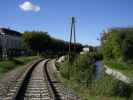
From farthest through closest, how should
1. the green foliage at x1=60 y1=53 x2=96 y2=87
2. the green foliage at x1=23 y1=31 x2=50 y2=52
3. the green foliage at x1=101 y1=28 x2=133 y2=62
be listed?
the green foliage at x1=23 y1=31 x2=50 y2=52
the green foliage at x1=101 y1=28 x2=133 y2=62
the green foliage at x1=60 y1=53 x2=96 y2=87

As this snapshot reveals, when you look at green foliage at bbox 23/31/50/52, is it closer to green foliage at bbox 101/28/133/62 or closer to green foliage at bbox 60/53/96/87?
green foliage at bbox 101/28/133/62

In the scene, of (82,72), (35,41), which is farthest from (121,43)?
(82,72)

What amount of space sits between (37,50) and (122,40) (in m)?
41.8

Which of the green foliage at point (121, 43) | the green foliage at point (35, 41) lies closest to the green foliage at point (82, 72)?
the green foliage at point (121, 43)

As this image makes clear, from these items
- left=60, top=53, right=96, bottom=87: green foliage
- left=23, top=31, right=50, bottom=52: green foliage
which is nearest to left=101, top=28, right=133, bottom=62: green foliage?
left=23, top=31, right=50, bottom=52: green foliage

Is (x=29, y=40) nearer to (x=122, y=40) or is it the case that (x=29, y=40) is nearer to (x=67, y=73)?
(x=122, y=40)

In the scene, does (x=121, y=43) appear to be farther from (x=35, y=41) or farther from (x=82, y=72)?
(x=82, y=72)

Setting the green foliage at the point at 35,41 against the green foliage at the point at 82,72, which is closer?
the green foliage at the point at 82,72

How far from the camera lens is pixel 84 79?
26.4 metres

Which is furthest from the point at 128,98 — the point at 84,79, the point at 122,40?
the point at 122,40

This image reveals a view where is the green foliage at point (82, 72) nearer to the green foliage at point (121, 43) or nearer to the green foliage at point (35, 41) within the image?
the green foliage at point (121, 43)

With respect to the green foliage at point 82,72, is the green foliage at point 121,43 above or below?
above

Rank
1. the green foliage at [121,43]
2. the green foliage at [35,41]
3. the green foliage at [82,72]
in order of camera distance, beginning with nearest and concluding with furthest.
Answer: the green foliage at [82,72] → the green foliage at [121,43] → the green foliage at [35,41]

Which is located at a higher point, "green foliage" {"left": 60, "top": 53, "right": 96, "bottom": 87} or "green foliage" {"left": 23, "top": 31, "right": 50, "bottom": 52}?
"green foliage" {"left": 23, "top": 31, "right": 50, "bottom": 52}
